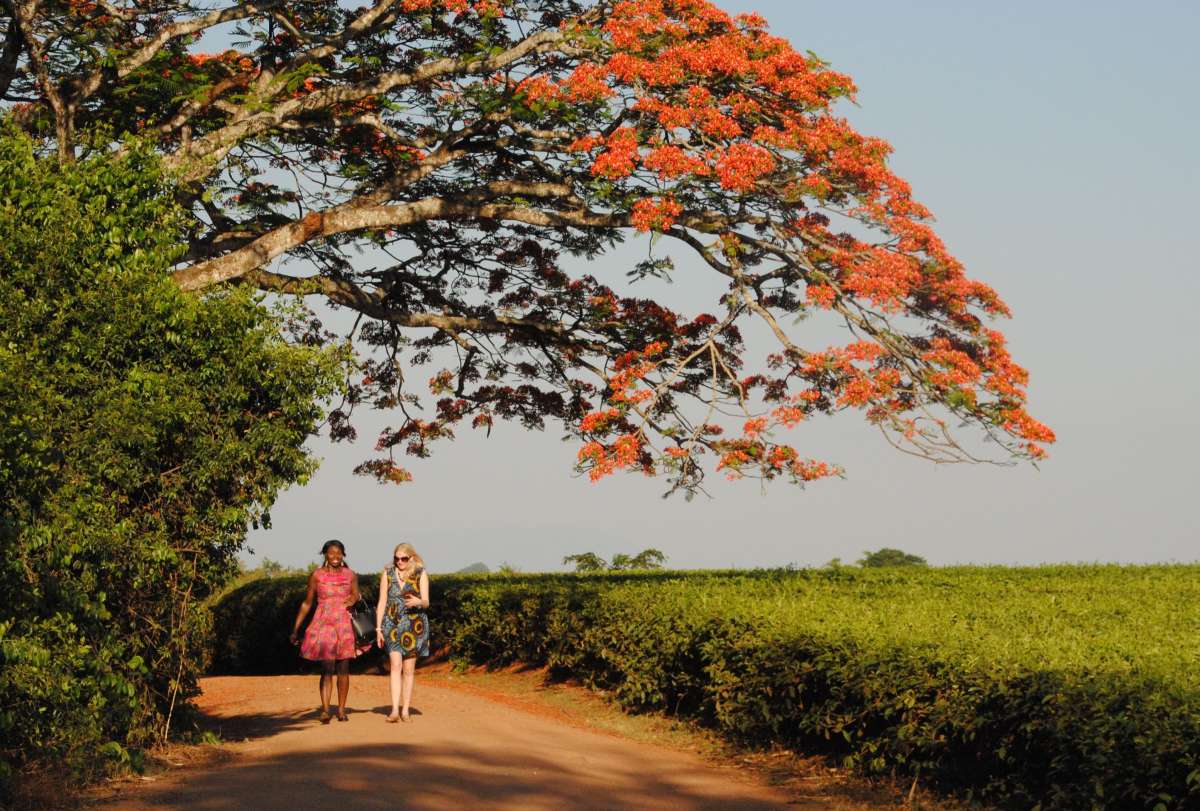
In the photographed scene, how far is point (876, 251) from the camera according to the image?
16.9 metres

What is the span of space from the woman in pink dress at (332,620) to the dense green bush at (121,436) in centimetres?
120

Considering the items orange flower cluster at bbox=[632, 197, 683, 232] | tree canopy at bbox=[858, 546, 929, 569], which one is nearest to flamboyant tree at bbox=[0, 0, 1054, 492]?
orange flower cluster at bbox=[632, 197, 683, 232]

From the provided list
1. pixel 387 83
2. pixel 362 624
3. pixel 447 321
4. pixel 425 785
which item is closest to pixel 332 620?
pixel 362 624

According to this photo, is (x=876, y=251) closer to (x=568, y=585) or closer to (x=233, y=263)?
(x=568, y=585)

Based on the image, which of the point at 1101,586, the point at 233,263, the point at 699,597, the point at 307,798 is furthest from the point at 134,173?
the point at 1101,586

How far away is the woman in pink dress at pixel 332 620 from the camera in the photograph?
1339 centimetres

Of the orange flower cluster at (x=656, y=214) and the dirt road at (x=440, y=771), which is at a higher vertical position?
the orange flower cluster at (x=656, y=214)

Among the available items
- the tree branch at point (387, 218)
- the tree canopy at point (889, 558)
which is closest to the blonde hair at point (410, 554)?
the tree branch at point (387, 218)

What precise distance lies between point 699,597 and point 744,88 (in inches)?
304

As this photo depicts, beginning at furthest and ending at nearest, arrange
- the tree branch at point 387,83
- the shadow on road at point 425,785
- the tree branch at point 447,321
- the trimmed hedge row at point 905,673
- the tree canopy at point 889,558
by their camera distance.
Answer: the tree canopy at point 889,558 → the tree branch at point 447,321 → the tree branch at point 387,83 → the shadow on road at point 425,785 → the trimmed hedge row at point 905,673

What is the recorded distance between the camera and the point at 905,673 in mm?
10305

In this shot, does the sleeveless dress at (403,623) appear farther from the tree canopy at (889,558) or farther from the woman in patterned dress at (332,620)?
the tree canopy at (889,558)

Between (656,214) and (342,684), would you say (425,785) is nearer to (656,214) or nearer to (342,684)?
(342,684)

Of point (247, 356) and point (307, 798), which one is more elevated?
point (247, 356)
